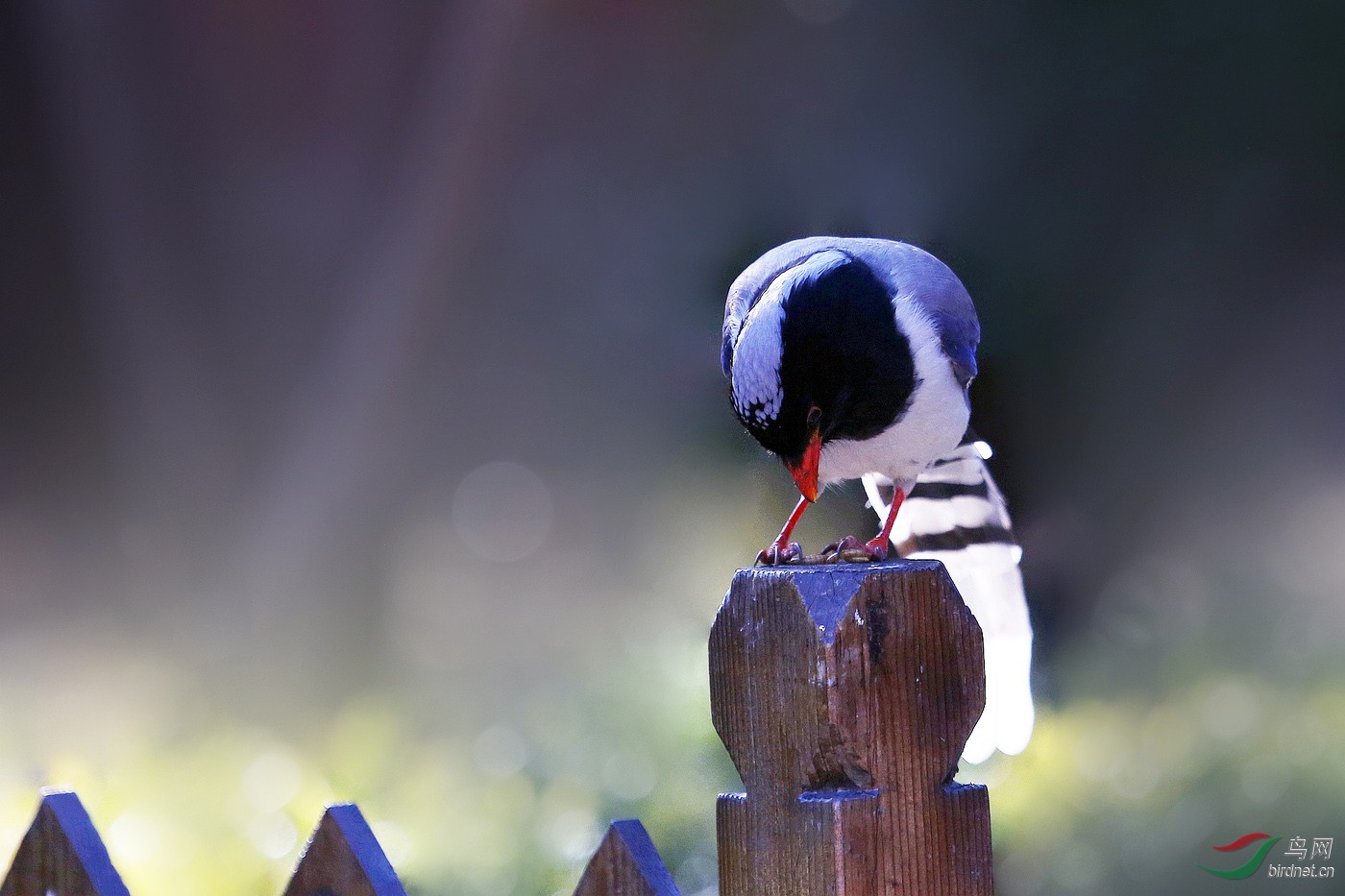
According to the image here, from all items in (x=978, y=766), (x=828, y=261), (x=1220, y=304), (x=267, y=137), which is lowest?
(x=978, y=766)

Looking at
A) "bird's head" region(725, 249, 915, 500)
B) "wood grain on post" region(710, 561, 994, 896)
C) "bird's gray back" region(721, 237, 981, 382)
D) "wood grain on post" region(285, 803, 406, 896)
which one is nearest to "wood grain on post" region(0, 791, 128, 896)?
"wood grain on post" region(285, 803, 406, 896)

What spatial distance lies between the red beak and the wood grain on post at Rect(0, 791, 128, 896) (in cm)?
91

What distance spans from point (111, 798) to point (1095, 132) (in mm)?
3009

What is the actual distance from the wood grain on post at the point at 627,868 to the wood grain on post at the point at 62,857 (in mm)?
438

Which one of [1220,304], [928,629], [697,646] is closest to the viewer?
[928,629]

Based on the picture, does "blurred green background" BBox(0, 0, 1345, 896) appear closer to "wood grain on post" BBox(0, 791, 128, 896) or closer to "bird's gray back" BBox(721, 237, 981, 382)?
"bird's gray back" BBox(721, 237, 981, 382)

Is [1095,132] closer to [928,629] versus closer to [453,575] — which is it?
[453,575]

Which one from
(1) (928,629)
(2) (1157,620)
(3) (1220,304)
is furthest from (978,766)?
(1) (928,629)

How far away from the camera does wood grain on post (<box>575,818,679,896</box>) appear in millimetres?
781

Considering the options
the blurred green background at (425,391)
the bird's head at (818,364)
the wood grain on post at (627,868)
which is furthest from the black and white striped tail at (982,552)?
the wood grain on post at (627,868)

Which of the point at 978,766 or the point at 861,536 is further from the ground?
the point at 861,536

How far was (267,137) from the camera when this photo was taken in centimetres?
302

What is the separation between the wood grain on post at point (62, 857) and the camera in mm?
965

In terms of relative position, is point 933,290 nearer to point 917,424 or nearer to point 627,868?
point 917,424
